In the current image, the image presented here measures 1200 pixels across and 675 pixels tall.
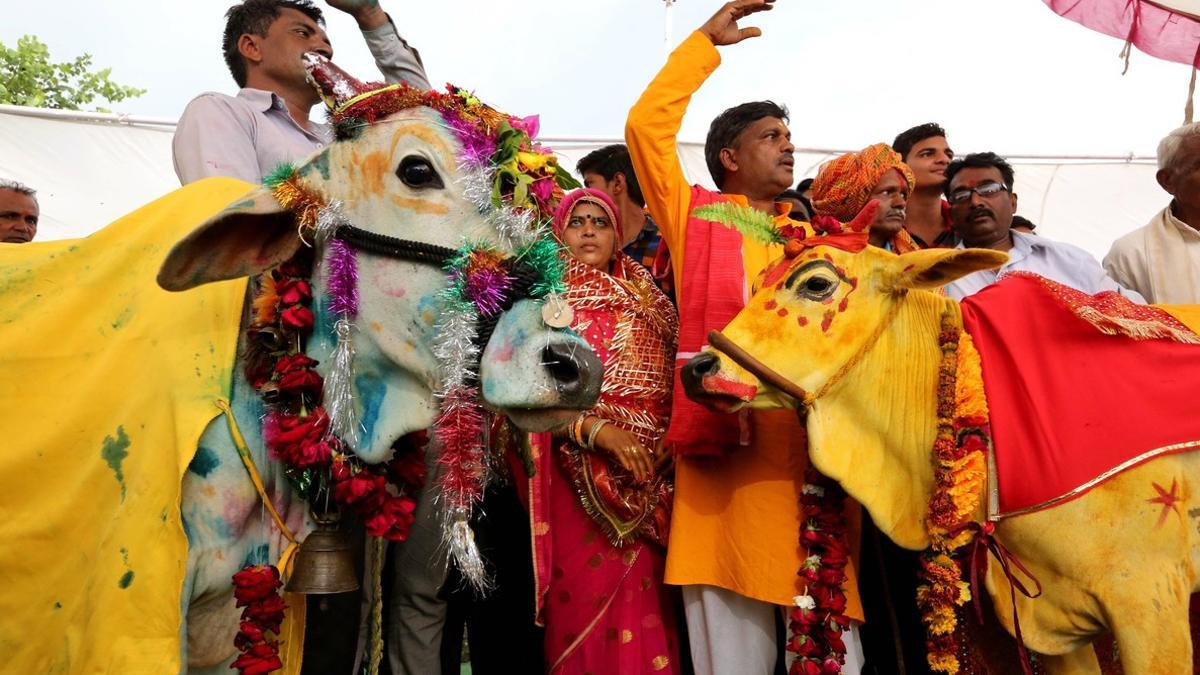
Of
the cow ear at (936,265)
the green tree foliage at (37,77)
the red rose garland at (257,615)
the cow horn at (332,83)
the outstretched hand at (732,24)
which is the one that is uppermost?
the green tree foliage at (37,77)

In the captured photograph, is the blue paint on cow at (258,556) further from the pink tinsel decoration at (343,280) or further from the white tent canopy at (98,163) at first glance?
the white tent canopy at (98,163)

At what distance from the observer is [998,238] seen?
4.71 metres

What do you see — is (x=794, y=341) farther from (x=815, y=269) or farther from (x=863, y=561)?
(x=863, y=561)

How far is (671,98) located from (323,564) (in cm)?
238

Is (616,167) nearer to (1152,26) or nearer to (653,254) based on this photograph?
(653,254)

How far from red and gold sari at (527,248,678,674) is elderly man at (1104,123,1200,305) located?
2858 mm

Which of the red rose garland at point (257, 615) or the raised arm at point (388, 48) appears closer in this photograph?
the red rose garland at point (257, 615)

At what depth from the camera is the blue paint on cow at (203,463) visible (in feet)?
7.42

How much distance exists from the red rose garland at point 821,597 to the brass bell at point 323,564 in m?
1.70

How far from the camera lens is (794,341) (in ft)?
11.1

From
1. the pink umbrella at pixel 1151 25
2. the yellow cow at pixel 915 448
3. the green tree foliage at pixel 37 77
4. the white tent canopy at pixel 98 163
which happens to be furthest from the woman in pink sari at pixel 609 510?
the green tree foliage at pixel 37 77

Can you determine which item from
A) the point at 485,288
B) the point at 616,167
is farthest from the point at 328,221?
the point at 616,167

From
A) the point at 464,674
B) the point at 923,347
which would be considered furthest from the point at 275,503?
the point at 464,674

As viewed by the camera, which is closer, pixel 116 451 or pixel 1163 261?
pixel 116 451
